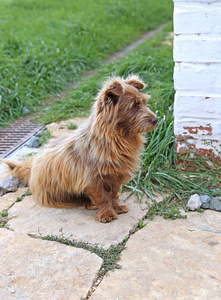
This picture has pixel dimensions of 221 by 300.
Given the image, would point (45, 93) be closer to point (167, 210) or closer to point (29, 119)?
point (29, 119)

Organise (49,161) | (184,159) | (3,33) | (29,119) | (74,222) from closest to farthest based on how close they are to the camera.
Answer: (74,222)
(49,161)
(184,159)
(29,119)
(3,33)

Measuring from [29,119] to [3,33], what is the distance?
3796 millimetres

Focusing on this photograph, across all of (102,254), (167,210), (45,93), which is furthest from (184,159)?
(45,93)

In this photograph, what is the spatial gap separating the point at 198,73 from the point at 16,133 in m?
2.83

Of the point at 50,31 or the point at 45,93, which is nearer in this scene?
the point at 45,93

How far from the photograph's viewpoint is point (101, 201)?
3137 mm

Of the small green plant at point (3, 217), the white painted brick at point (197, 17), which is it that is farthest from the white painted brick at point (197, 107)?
the small green plant at point (3, 217)

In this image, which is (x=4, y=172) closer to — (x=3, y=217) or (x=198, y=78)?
(x=3, y=217)

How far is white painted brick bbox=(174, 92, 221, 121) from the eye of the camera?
362cm

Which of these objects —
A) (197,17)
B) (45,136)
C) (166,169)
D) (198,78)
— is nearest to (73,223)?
(166,169)

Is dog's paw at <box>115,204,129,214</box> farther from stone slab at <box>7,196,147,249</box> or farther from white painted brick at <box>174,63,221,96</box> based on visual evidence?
white painted brick at <box>174,63,221,96</box>

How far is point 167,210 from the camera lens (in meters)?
3.25

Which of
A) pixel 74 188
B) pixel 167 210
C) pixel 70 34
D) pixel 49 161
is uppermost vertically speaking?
pixel 70 34

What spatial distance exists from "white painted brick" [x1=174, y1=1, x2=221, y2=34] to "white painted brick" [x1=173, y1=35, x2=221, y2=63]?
65 mm
